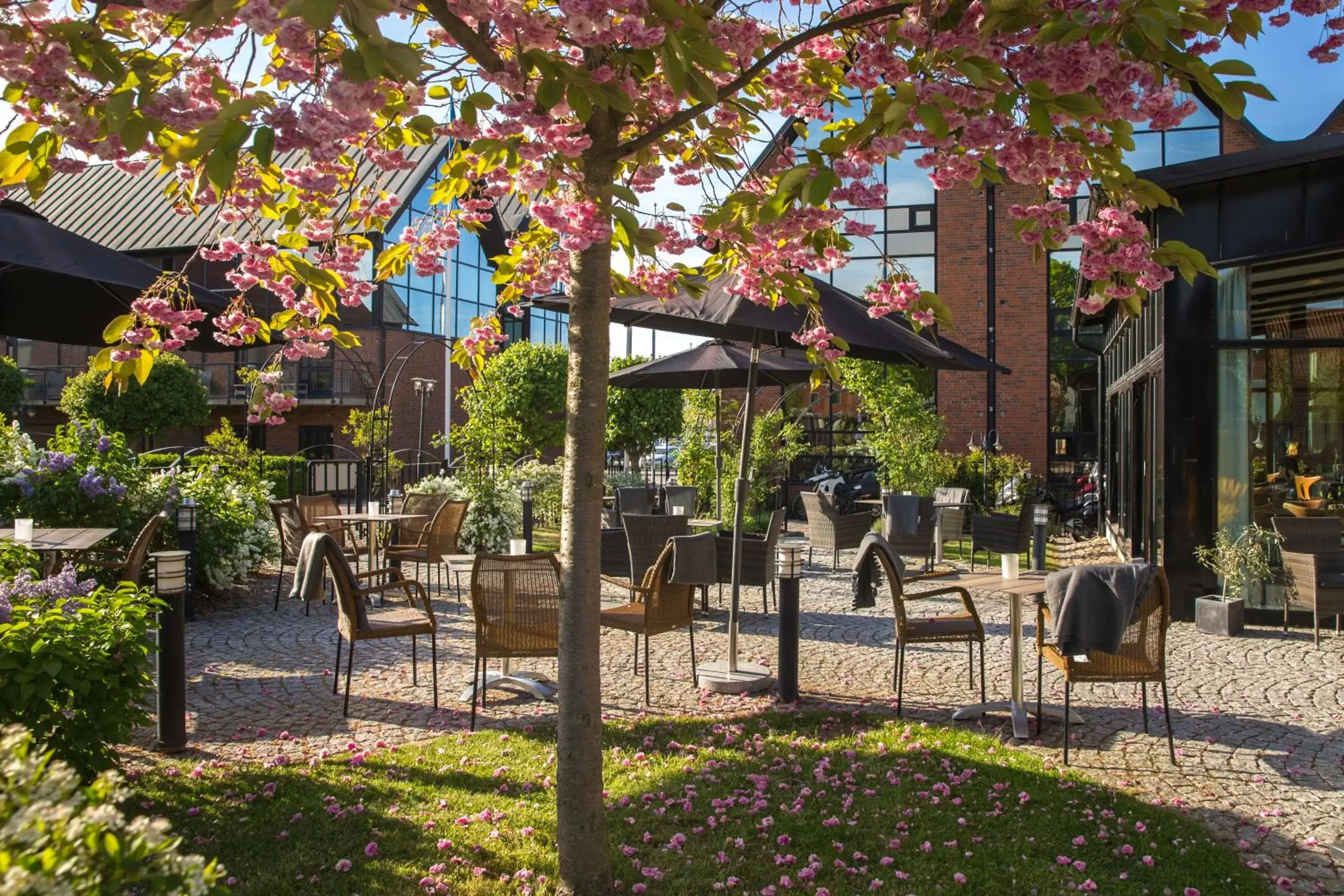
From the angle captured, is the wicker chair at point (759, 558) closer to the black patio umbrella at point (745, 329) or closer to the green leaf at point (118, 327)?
the black patio umbrella at point (745, 329)

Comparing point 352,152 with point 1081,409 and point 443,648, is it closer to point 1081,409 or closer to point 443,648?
point 443,648

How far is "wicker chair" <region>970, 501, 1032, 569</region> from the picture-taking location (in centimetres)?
944

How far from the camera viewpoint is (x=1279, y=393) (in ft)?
26.5

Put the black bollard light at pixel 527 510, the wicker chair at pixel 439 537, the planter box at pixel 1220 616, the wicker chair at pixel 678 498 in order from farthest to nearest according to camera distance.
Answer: the wicker chair at pixel 678 498
the black bollard light at pixel 527 510
the wicker chair at pixel 439 537
the planter box at pixel 1220 616

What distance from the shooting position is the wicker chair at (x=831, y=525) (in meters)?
10.6

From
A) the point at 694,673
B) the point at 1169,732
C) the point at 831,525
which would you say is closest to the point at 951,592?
the point at 1169,732

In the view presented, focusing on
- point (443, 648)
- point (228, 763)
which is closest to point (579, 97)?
point (228, 763)

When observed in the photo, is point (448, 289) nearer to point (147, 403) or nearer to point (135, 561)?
point (147, 403)

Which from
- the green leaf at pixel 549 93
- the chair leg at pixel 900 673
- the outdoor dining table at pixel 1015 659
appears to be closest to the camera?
the green leaf at pixel 549 93

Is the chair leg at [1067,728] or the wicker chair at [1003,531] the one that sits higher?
the wicker chair at [1003,531]

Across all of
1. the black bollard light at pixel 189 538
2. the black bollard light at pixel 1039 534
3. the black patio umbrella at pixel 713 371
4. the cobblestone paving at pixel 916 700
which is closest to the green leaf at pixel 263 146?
the cobblestone paving at pixel 916 700

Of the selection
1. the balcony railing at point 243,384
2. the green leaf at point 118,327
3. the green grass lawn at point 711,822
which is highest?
the balcony railing at point 243,384

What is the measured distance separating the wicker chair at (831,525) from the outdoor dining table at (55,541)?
6.66 m

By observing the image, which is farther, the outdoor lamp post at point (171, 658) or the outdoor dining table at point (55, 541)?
the outdoor dining table at point (55, 541)
